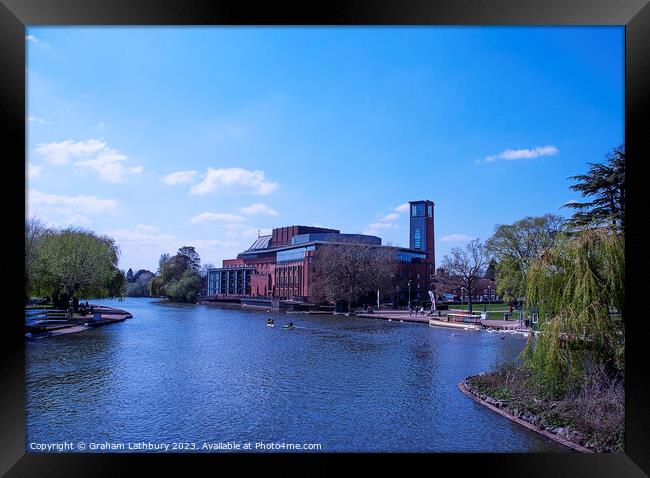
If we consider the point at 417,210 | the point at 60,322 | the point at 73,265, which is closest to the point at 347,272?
the point at 417,210

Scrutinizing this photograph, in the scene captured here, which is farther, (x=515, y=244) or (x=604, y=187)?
(x=515, y=244)

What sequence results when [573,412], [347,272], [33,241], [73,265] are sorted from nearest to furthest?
[573,412]
[33,241]
[73,265]
[347,272]

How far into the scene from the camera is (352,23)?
213 inches

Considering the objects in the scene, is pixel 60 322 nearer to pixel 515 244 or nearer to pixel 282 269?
pixel 515 244

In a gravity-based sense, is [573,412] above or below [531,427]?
above

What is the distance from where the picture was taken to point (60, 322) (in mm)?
17734

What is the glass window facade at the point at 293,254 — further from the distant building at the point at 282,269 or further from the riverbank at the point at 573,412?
the riverbank at the point at 573,412

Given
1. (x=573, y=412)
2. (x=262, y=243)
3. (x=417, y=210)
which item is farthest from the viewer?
(x=262, y=243)

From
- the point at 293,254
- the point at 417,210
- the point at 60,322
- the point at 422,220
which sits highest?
the point at 417,210

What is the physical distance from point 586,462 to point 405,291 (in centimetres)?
3043

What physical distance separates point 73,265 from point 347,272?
2120cm

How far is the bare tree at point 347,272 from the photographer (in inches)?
1364

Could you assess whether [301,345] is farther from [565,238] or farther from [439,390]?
[565,238]

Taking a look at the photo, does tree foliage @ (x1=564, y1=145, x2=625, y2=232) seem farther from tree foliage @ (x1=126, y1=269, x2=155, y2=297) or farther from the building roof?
the building roof
